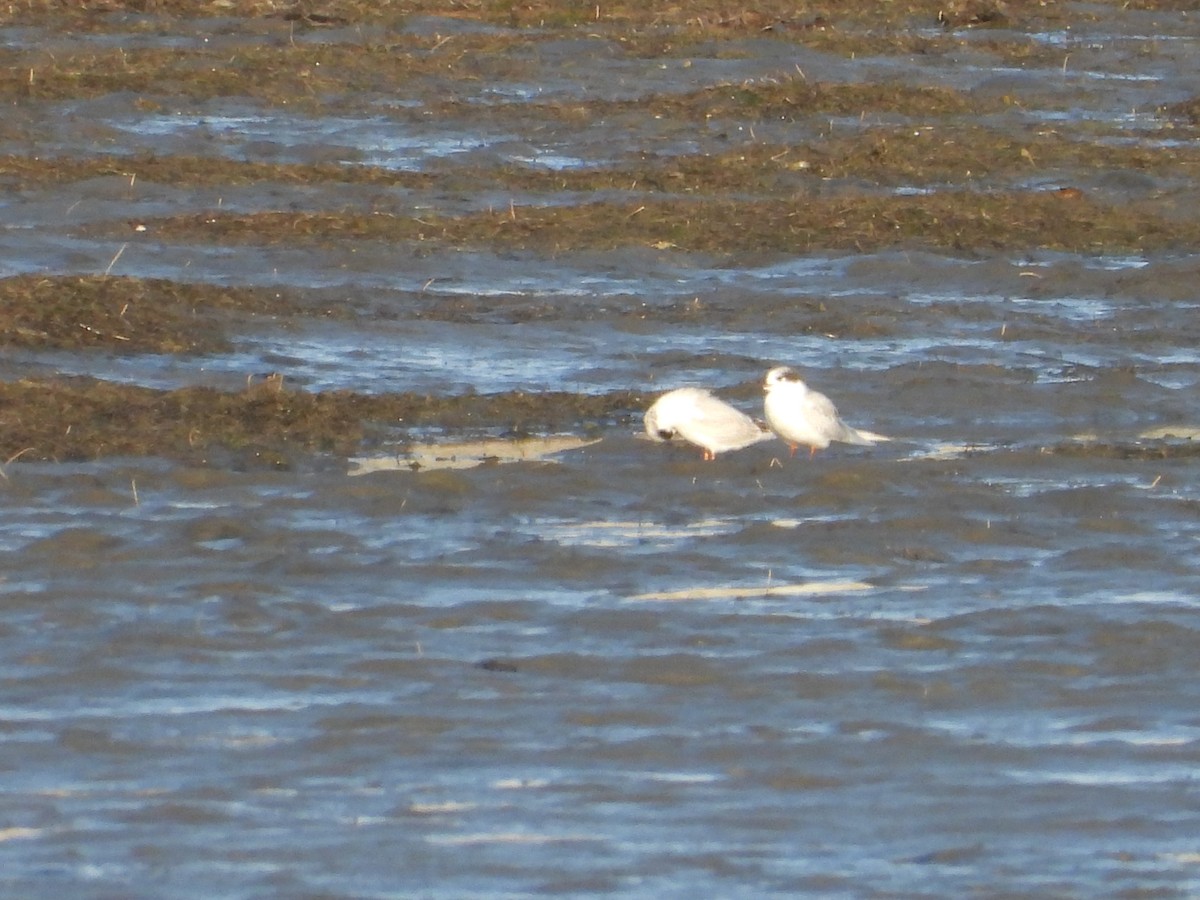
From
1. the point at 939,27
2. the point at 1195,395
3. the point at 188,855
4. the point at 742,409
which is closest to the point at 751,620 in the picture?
the point at 188,855

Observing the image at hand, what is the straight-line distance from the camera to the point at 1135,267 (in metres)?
14.3

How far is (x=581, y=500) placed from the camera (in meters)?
9.08

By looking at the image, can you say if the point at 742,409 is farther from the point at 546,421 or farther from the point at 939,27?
the point at 939,27

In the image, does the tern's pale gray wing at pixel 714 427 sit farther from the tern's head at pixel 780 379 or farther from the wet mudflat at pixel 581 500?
the tern's head at pixel 780 379

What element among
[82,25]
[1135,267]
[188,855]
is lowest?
[188,855]

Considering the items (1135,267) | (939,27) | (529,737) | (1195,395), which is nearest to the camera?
(529,737)

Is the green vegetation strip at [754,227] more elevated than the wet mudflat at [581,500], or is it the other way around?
the green vegetation strip at [754,227]

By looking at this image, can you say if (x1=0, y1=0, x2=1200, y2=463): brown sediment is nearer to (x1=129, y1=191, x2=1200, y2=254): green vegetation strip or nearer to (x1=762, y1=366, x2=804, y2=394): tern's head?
(x1=129, y1=191, x2=1200, y2=254): green vegetation strip

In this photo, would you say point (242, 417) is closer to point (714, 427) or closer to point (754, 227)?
point (714, 427)

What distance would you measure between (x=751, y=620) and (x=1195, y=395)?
428 centimetres

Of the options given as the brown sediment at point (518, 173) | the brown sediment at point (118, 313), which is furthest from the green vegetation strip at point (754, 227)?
the brown sediment at point (118, 313)

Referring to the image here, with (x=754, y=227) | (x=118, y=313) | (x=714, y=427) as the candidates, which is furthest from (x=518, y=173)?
(x=714, y=427)

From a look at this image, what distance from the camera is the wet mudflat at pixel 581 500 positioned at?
5.81 meters

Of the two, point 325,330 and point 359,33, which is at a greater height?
point 359,33
